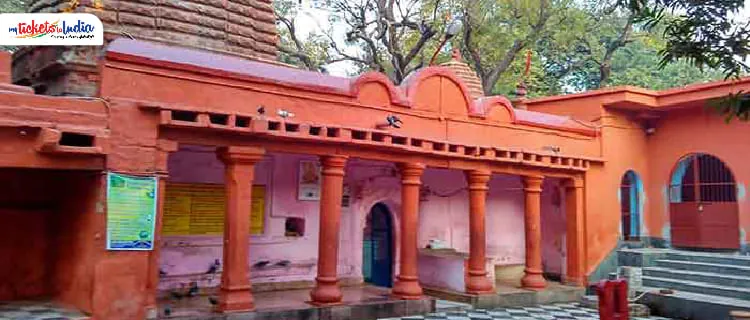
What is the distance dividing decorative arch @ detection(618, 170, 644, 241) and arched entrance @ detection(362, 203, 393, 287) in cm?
540

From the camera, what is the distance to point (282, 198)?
443 inches

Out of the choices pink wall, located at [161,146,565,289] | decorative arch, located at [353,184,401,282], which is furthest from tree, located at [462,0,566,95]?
decorative arch, located at [353,184,401,282]

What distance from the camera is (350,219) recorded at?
1218cm

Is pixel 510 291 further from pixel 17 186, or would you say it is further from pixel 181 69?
pixel 17 186

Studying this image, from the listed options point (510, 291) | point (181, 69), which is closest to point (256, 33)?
point (181, 69)

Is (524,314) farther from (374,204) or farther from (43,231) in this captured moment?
(43,231)

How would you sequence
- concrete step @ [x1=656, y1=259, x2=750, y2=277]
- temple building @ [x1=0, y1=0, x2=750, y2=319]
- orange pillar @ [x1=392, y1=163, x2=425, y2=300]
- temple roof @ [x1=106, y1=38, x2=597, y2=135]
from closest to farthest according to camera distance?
temple building @ [x1=0, y1=0, x2=750, y2=319] → temple roof @ [x1=106, y1=38, x2=597, y2=135] → orange pillar @ [x1=392, y1=163, x2=425, y2=300] → concrete step @ [x1=656, y1=259, x2=750, y2=277]

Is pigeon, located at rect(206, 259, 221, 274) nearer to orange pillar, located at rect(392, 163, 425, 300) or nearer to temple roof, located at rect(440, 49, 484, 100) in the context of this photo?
orange pillar, located at rect(392, 163, 425, 300)

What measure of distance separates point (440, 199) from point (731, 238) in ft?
19.5

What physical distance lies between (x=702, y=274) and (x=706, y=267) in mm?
302

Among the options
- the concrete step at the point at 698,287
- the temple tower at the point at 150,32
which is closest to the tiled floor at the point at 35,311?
the temple tower at the point at 150,32

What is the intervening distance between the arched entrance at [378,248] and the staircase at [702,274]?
16.2ft

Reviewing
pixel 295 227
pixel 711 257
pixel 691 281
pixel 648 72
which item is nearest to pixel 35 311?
pixel 295 227

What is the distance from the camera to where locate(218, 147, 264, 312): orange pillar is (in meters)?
8.45
